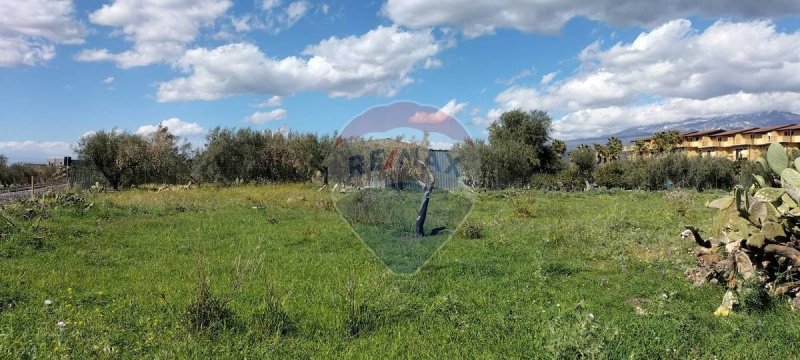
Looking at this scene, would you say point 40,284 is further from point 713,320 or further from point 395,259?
point 713,320

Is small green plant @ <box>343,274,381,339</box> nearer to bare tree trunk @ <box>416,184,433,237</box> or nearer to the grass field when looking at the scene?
the grass field

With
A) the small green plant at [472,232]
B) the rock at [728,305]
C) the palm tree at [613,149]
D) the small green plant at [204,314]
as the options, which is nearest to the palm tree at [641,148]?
the palm tree at [613,149]

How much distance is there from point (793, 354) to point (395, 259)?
4.82 m

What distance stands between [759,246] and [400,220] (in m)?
5.00

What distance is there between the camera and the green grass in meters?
7.35

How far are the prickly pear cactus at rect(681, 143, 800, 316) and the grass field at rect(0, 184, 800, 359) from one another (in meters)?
0.33

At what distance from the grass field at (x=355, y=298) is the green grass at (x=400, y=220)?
16.9 inches

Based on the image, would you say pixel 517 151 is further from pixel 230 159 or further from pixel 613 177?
pixel 230 159

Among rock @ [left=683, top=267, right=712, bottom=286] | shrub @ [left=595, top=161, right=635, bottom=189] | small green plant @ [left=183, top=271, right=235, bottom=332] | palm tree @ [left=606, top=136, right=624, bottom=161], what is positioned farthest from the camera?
palm tree @ [left=606, top=136, right=624, bottom=161]

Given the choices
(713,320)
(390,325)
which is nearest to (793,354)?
(713,320)

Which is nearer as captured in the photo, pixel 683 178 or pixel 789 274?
pixel 789 274

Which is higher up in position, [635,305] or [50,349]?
[50,349]

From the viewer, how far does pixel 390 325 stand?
6.23 m

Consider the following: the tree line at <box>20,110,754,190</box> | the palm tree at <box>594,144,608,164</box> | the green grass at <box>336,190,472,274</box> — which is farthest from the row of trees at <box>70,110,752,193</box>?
the green grass at <box>336,190,472,274</box>
